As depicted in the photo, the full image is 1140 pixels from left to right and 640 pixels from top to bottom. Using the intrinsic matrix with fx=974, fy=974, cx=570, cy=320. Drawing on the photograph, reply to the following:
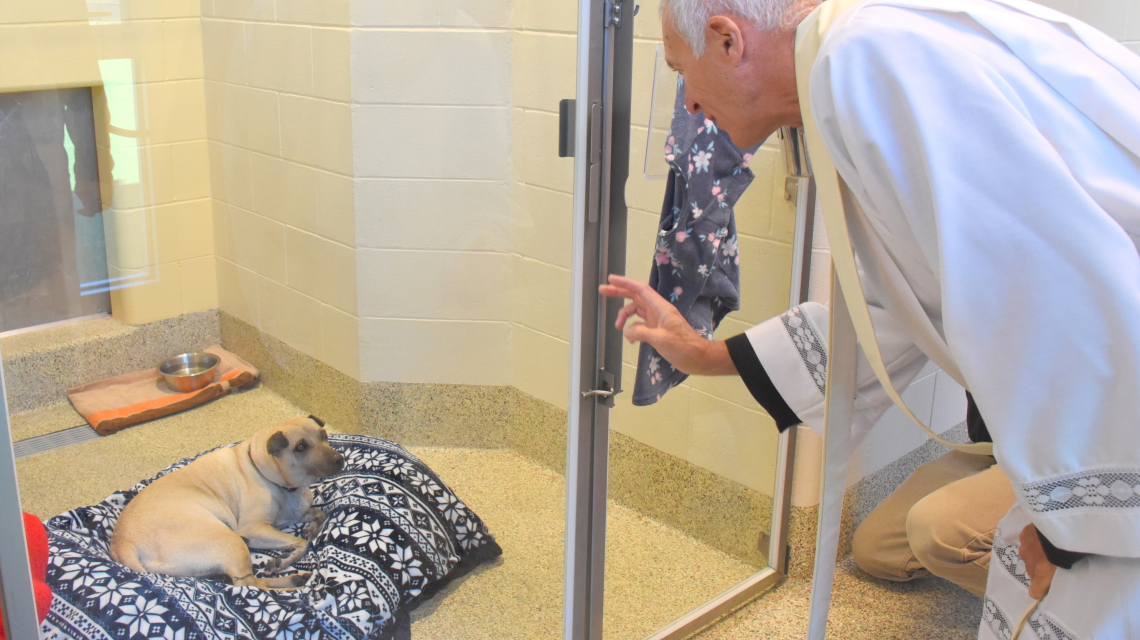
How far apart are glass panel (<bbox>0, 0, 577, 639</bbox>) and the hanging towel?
0.22 metres

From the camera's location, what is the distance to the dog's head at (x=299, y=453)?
5.08ft

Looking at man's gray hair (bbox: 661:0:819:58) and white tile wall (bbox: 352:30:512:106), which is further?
white tile wall (bbox: 352:30:512:106)

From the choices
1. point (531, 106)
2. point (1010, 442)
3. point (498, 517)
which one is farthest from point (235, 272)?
point (1010, 442)

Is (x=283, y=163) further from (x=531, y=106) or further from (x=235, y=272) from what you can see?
(x=531, y=106)

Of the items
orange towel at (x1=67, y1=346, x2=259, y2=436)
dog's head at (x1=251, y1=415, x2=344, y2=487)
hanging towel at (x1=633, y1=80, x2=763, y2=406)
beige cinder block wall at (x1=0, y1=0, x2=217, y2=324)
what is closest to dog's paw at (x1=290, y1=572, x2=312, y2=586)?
dog's head at (x1=251, y1=415, x2=344, y2=487)

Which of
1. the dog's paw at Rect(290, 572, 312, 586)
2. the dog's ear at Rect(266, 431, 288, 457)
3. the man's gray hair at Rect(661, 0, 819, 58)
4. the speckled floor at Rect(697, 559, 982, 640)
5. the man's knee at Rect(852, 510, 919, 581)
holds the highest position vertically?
the man's gray hair at Rect(661, 0, 819, 58)

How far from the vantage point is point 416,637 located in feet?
5.67

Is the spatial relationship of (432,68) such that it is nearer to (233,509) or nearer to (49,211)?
(49,211)

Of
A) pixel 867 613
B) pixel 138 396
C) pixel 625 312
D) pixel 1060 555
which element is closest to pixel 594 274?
pixel 625 312

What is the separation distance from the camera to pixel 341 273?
1573mm

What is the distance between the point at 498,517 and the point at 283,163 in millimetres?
751

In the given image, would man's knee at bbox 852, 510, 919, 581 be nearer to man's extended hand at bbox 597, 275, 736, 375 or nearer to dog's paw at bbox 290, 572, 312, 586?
man's extended hand at bbox 597, 275, 736, 375

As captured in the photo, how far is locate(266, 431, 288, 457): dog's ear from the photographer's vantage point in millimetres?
1546

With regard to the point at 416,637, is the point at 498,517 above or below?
above
